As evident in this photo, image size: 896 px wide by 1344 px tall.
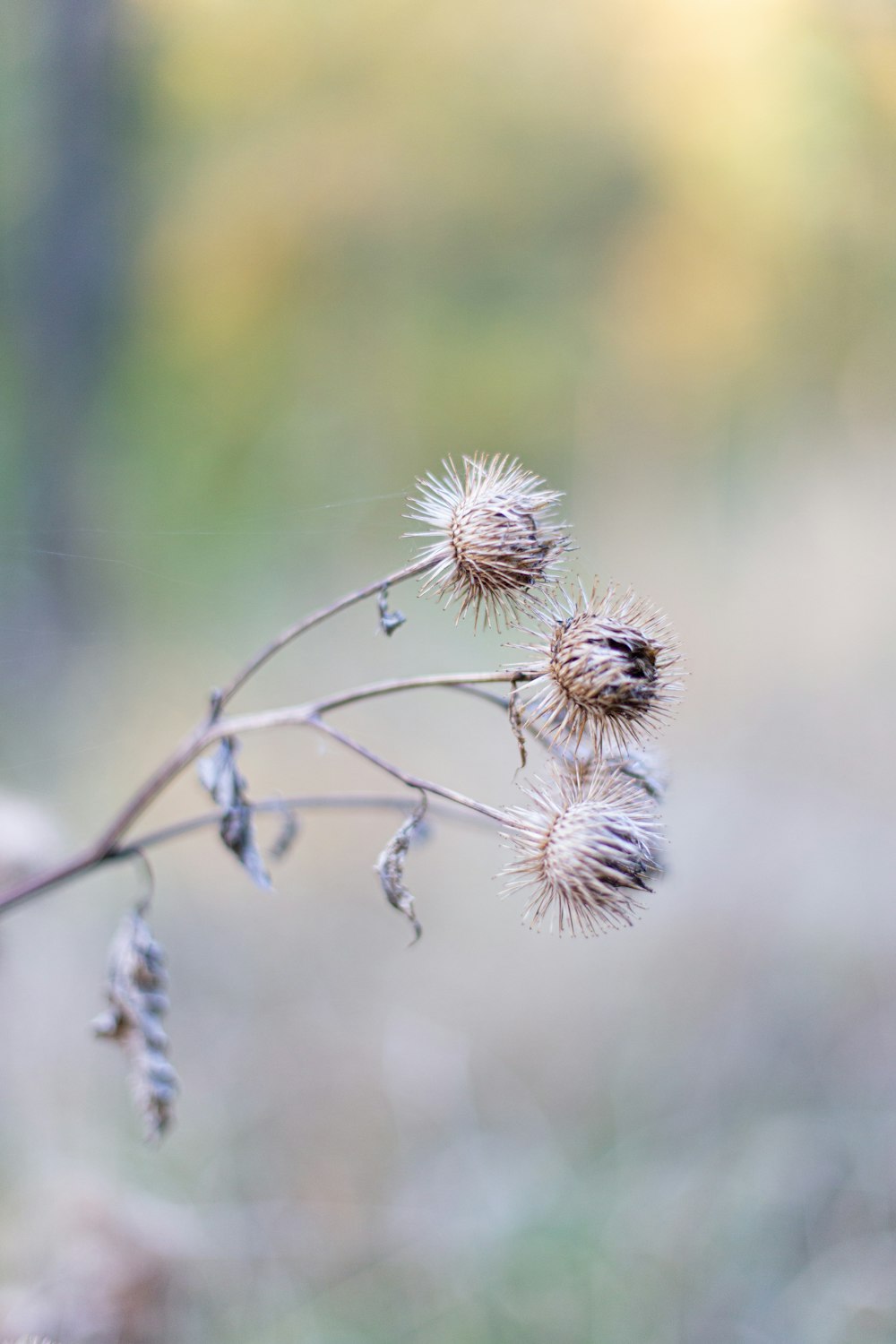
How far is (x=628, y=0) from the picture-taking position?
65.9 inches

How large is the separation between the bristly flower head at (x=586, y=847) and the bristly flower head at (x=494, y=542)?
11cm

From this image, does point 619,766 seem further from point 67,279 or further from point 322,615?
point 67,279

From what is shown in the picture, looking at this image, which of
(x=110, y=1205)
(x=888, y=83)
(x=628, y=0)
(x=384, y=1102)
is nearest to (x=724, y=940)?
(x=384, y=1102)

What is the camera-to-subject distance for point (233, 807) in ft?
1.82

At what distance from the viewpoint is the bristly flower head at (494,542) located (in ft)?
1.87

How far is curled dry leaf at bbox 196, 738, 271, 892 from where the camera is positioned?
1.82 ft

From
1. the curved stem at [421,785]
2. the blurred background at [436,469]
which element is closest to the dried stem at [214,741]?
the curved stem at [421,785]

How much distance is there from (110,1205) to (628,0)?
1950 mm

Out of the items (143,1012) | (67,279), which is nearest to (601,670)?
(143,1012)

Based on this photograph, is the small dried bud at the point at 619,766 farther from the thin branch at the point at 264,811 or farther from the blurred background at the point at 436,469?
the blurred background at the point at 436,469

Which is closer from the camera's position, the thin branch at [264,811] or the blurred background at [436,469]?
the thin branch at [264,811]

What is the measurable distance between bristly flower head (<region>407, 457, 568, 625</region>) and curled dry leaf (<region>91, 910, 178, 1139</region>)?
11.0 inches

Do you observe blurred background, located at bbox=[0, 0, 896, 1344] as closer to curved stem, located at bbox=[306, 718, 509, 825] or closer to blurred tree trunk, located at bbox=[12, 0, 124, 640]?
blurred tree trunk, located at bbox=[12, 0, 124, 640]

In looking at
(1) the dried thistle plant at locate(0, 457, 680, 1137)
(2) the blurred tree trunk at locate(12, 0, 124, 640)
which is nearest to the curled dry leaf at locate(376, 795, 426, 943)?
(1) the dried thistle plant at locate(0, 457, 680, 1137)
